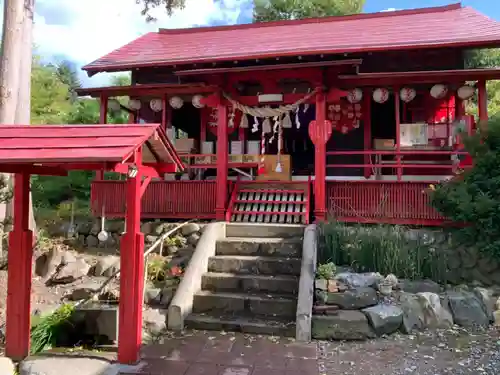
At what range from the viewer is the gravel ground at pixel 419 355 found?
422 cm

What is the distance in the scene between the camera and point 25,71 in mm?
7688

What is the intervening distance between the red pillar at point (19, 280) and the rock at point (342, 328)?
10.9 feet

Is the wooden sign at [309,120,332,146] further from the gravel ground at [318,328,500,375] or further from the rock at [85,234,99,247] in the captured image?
the rock at [85,234,99,247]

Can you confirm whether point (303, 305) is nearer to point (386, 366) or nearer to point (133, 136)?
point (386, 366)

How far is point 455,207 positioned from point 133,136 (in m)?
4.94

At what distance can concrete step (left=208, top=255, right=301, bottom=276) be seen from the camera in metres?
6.20

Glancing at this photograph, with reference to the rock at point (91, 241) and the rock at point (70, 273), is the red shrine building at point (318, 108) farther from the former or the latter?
the rock at point (70, 273)

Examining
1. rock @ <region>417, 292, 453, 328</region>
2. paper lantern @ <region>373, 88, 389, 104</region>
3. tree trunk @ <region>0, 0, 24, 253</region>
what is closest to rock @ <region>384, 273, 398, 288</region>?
rock @ <region>417, 292, 453, 328</region>

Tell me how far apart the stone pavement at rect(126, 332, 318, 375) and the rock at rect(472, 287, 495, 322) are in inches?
99.7

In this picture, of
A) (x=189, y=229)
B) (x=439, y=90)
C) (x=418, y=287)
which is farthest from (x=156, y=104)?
(x=418, y=287)

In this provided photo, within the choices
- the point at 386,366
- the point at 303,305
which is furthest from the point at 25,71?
the point at 386,366

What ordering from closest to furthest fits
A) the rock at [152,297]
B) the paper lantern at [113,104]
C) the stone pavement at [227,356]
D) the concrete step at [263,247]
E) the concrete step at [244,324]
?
the stone pavement at [227,356] < the concrete step at [244,324] < the rock at [152,297] < the concrete step at [263,247] < the paper lantern at [113,104]

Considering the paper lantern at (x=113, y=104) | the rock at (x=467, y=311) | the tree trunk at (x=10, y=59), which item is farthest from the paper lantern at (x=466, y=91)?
the tree trunk at (x=10, y=59)

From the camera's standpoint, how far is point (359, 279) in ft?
19.0
